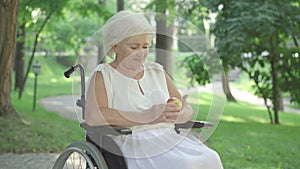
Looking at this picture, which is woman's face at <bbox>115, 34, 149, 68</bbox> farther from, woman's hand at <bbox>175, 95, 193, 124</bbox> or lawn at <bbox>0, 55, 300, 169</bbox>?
lawn at <bbox>0, 55, 300, 169</bbox>

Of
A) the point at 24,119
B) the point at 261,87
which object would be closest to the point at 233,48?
the point at 261,87

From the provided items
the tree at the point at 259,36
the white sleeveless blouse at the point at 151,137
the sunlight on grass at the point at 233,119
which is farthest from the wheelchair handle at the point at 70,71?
the sunlight on grass at the point at 233,119

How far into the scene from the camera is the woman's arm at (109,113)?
2.50m

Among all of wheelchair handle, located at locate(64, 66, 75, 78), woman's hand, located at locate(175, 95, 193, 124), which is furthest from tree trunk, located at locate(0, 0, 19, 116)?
woman's hand, located at locate(175, 95, 193, 124)

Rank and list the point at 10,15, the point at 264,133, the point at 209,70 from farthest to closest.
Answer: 1. the point at 264,133
2. the point at 10,15
3. the point at 209,70

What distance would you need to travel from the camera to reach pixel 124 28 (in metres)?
2.59

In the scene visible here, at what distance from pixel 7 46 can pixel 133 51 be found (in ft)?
13.8

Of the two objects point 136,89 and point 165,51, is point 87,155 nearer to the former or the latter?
point 136,89

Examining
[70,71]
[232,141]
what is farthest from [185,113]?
[232,141]

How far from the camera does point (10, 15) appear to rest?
20.9ft

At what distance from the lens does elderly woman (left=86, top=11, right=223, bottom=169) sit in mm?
2471

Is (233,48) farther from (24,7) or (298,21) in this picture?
(24,7)

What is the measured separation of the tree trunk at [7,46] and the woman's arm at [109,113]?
163 inches

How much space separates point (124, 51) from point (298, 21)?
193 inches
